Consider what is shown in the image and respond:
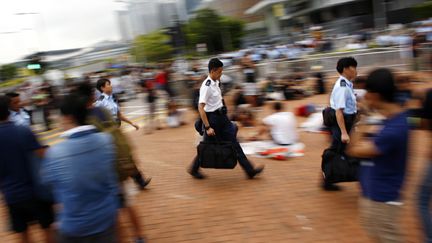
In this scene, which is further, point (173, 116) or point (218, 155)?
point (173, 116)

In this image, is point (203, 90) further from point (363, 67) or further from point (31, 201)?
point (363, 67)

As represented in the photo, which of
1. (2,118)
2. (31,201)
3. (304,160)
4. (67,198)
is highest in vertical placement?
(2,118)

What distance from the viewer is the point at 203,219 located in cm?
457

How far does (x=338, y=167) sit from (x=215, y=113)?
177cm

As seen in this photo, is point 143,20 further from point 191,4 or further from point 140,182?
point 140,182

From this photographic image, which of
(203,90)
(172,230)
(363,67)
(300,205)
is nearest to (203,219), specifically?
(172,230)

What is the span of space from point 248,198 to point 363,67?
42.2 ft

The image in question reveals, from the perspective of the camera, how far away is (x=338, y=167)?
180 inches

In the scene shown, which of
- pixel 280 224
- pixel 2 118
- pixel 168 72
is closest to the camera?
pixel 2 118

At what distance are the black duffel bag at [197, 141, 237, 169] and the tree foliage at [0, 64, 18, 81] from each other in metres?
66.1

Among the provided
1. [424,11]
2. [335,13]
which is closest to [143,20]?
[335,13]

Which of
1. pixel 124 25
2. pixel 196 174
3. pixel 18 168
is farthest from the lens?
pixel 124 25

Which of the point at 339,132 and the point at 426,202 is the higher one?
the point at 339,132

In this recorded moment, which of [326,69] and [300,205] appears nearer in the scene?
[300,205]
